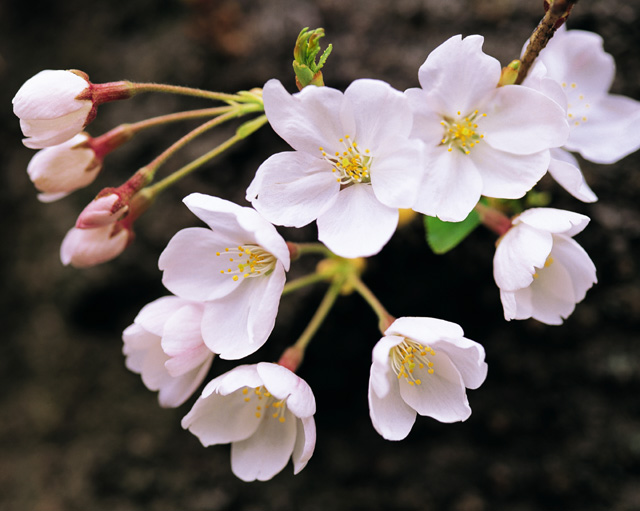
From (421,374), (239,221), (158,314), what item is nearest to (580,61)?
(421,374)

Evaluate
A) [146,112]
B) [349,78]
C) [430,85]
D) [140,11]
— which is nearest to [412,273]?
[349,78]

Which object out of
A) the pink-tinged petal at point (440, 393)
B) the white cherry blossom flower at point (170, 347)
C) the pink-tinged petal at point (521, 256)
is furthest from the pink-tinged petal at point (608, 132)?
the white cherry blossom flower at point (170, 347)

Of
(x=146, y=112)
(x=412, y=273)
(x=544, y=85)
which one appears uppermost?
(x=544, y=85)

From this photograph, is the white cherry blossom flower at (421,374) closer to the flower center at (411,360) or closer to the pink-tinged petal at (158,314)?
the flower center at (411,360)

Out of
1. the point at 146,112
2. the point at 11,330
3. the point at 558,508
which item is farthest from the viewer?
the point at 11,330

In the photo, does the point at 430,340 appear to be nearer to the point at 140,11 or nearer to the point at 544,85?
the point at 544,85

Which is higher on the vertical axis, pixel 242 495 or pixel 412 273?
pixel 412 273
